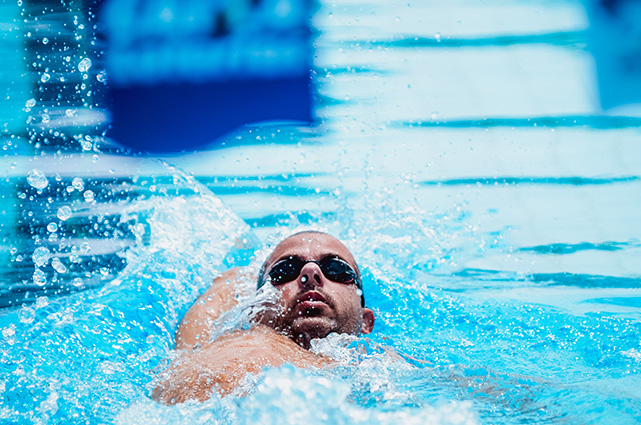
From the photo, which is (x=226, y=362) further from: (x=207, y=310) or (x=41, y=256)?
(x=41, y=256)

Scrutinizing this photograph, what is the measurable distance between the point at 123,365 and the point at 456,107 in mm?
3489

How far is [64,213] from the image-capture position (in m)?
4.19

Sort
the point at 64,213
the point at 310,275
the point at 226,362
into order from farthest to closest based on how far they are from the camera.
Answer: the point at 64,213
the point at 310,275
the point at 226,362

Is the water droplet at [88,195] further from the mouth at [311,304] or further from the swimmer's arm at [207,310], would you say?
the mouth at [311,304]

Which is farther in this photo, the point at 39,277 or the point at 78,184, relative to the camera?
the point at 78,184

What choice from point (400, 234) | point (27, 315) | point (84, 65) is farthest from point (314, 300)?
point (84, 65)

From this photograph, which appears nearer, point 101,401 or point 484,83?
point 101,401

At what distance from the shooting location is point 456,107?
16.9 feet

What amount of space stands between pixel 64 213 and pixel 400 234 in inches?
79.2

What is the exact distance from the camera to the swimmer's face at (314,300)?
238cm

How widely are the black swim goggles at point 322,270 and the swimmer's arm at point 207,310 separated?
370mm

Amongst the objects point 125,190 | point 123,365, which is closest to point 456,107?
point 125,190

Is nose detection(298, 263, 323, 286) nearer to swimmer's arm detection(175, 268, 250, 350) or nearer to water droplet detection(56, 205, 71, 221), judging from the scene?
swimmer's arm detection(175, 268, 250, 350)

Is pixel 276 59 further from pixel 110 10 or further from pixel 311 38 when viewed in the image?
pixel 110 10
